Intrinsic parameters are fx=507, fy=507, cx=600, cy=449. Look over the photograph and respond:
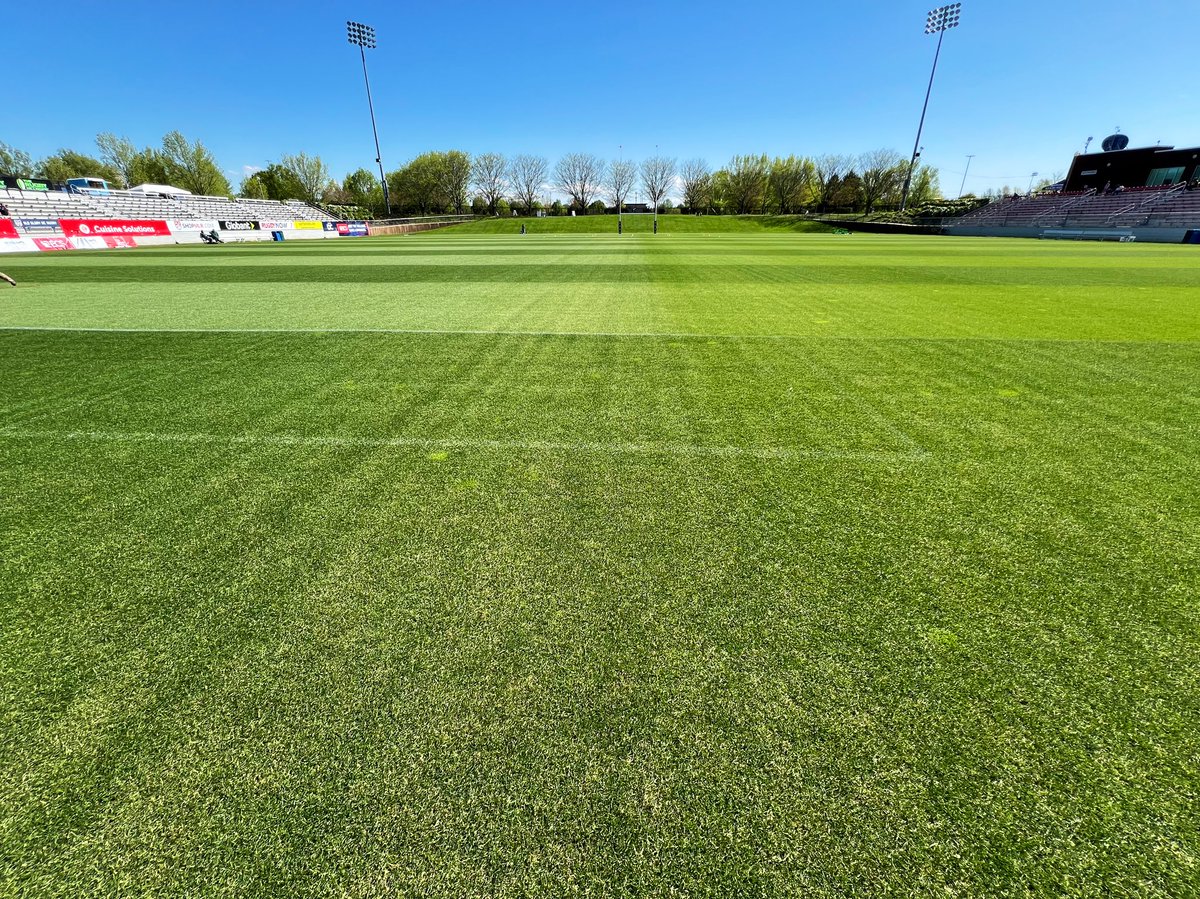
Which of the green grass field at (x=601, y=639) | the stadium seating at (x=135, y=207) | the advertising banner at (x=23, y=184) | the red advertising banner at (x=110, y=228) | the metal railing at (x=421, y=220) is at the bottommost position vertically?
the green grass field at (x=601, y=639)

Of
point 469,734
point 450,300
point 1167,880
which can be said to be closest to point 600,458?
point 469,734

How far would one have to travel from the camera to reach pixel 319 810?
154 centimetres

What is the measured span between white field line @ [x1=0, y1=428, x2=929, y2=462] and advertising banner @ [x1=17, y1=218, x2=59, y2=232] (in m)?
30.6

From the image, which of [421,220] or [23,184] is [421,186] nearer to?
[421,220]

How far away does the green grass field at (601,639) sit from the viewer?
57.2 inches

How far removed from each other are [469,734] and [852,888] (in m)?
1.21

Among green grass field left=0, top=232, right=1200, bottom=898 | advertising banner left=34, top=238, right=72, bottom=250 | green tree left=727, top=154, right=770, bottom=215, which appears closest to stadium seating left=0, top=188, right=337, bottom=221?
advertising banner left=34, top=238, right=72, bottom=250

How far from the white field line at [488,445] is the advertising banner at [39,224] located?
30636mm

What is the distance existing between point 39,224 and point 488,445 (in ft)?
114

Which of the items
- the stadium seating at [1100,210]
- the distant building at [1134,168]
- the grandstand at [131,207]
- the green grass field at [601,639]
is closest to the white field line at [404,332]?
the green grass field at [601,639]

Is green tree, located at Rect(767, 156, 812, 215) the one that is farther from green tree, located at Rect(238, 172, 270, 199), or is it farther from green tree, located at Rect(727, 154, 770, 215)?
→ green tree, located at Rect(238, 172, 270, 199)

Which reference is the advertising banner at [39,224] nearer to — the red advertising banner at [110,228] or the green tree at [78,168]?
the red advertising banner at [110,228]

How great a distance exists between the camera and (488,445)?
4020 millimetres

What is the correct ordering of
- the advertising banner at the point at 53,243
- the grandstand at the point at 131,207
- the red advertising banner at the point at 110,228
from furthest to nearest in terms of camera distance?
the grandstand at the point at 131,207
the red advertising banner at the point at 110,228
the advertising banner at the point at 53,243
